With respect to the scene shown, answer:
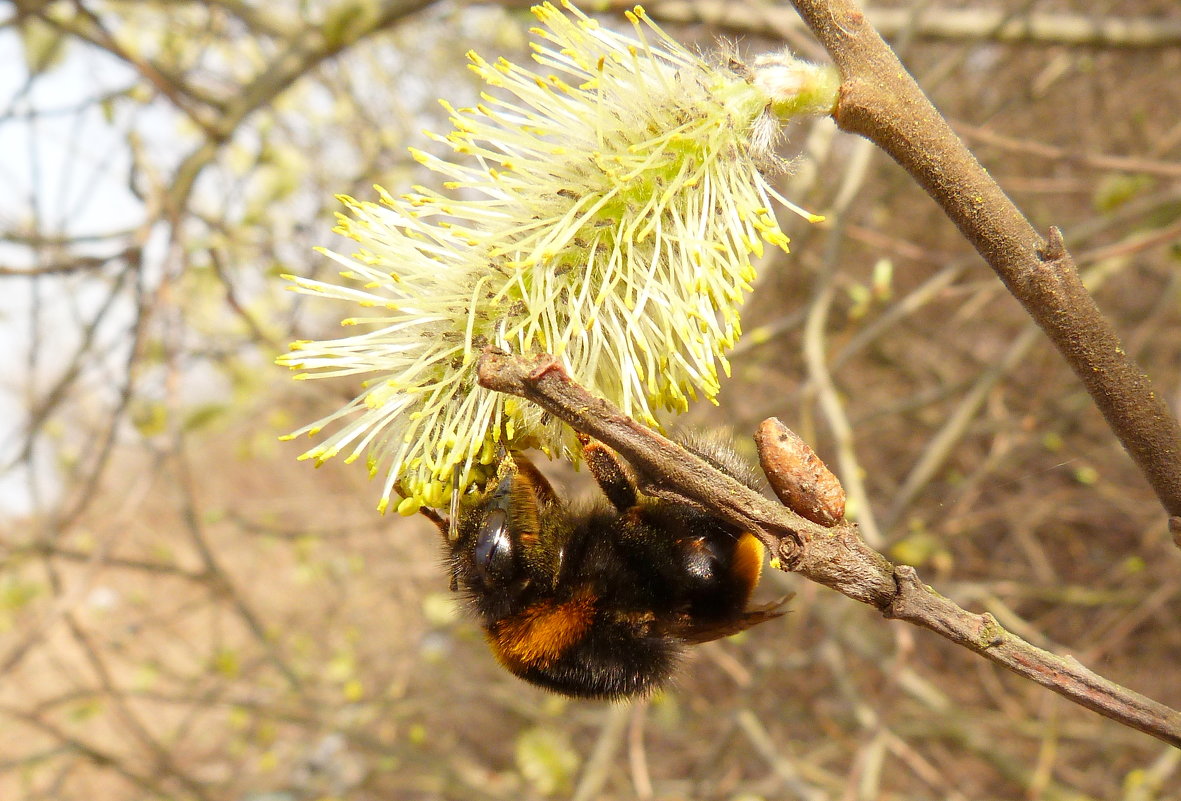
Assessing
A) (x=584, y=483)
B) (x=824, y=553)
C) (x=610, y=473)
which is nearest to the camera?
(x=824, y=553)

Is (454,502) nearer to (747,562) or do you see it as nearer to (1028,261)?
(747,562)

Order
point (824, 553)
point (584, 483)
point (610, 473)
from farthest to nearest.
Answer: point (584, 483)
point (610, 473)
point (824, 553)

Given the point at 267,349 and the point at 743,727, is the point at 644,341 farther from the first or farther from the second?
the point at 267,349

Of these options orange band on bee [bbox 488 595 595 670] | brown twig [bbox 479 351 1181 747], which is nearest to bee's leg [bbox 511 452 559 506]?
orange band on bee [bbox 488 595 595 670]

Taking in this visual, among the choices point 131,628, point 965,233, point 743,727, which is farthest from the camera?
point 131,628

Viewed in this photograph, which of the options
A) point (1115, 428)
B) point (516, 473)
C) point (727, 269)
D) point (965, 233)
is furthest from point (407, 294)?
point (1115, 428)

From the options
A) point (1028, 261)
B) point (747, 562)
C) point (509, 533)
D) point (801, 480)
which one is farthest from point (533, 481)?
point (1028, 261)

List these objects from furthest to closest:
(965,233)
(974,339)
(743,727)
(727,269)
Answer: (974,339) → (743,727) → (727,269) → (965,233)
